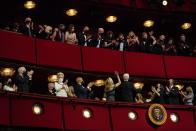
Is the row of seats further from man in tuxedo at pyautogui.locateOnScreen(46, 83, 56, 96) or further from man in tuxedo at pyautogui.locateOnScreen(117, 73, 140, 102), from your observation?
man in tuxedo at pyautogui.locateOnScreen(117, 73, 140, 102)

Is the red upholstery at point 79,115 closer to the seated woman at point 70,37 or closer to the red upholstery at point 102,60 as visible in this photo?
the red upholstery at point 102,60

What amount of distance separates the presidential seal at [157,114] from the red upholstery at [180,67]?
10.2 ft

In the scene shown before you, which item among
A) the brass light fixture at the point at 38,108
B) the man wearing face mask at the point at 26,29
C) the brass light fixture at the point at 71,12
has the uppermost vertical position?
the brass light fixture at the point at 71,12

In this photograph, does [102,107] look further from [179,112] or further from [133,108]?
[179,112]

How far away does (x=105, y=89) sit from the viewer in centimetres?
1443

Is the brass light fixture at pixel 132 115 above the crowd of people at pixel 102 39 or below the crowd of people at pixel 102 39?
below

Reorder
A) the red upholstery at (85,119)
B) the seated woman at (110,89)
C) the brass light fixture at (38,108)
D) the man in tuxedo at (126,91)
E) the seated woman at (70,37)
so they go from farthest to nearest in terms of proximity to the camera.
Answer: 1. the seated woman at (70,37)
2. the man in tuxedo at (126,91)
3. the seated woman at (110,89)
4. the red upholstery at (85,119)
5. the brass light fixture at (38,108)

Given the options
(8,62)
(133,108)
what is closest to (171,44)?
(133,108)

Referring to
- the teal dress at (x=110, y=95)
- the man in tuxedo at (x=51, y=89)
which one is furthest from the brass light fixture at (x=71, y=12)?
the man in tuxedo at (x=51, y=89)

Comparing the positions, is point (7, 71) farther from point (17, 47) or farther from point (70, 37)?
point (70, 37)

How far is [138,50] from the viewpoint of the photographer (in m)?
17.2

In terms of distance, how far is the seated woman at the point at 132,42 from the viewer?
1655 centimetres

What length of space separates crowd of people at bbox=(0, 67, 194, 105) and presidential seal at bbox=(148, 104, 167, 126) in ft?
1.48

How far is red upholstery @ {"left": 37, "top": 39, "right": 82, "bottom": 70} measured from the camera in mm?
15367
